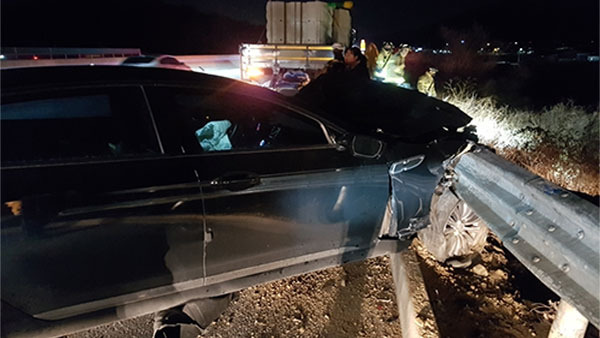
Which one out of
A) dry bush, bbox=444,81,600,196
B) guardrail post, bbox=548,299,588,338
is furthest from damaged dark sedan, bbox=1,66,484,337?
dry bush, bbox=444,81,600,196

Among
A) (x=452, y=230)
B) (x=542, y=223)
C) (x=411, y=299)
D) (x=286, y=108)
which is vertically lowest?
(x=411, y=299)

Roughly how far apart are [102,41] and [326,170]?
170 ft

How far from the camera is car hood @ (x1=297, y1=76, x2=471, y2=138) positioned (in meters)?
2.99

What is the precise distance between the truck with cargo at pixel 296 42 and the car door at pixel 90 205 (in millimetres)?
8864

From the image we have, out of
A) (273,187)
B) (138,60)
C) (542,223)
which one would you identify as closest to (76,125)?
(273,187)

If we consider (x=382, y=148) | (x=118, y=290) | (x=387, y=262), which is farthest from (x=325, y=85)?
(x=118, y=290)

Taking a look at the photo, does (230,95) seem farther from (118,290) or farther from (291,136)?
(118,290)

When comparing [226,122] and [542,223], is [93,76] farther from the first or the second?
[542,223]

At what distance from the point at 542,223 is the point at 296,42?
10293 mm

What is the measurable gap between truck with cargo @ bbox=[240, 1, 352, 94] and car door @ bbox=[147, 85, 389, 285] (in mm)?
8382

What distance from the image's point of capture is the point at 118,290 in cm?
207

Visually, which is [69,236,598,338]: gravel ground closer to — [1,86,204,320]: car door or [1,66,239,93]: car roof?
[1,86,204,320]: car door

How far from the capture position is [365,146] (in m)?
2.49

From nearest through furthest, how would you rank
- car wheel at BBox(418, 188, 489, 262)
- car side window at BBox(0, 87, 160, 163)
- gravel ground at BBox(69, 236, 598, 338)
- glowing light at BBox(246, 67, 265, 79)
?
car side window at BBox(0, 87, 160, 163)
gravel ground at BBox(69, 236, 598, 338)
car wheel at BBox(418, 188, 489, 262)
glowing light at BBox(246, 67, 265, 79)
